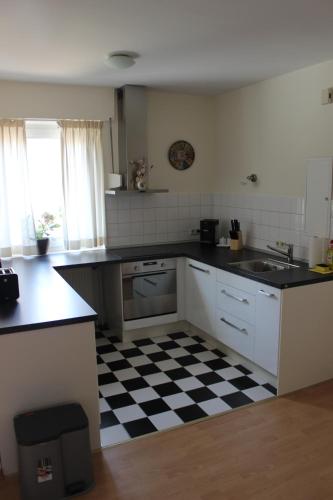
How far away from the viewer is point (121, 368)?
3.38 meters

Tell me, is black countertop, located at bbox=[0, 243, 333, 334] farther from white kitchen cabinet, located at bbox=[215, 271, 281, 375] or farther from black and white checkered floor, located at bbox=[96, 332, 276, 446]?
black and white checkered floor, located at bbox=[96, 332, 276, 446]

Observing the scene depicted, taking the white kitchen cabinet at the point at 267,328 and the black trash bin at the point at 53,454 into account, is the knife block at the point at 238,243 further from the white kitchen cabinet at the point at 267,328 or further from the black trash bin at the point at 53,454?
the black trash bin at the point at 53,454

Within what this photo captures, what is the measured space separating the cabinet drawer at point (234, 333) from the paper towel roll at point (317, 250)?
69 centimetres

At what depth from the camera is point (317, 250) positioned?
125 inches

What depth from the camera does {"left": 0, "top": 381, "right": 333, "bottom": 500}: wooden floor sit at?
2039 millimetres

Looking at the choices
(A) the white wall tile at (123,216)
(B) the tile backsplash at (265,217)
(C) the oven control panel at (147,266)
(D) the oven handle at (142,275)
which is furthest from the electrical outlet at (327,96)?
(A) the white wall tile at (123,216)

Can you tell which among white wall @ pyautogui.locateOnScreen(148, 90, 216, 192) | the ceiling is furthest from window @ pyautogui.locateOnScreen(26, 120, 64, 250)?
white wall @ pyautogui.locateOnScreen(148, 90, 216, 192)

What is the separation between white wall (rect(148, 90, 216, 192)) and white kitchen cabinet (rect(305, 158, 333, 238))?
1.46 metres

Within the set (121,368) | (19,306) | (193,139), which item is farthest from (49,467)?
(193,139)

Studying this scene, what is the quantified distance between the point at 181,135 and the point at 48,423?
3202 millimetres

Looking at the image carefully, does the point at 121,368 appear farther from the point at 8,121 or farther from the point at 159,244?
the point at 8,121

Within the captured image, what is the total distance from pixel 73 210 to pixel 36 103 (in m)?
0.99

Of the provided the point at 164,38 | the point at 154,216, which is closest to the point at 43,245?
the point at 154,216

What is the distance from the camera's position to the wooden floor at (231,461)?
2.04m
